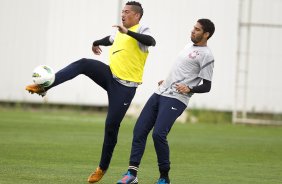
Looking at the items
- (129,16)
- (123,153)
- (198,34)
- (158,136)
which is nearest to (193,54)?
(198,34)

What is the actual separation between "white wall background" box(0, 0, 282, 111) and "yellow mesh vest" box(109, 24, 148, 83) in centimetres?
1736

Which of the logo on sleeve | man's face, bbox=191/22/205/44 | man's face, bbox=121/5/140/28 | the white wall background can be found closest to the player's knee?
the logo on sleeve

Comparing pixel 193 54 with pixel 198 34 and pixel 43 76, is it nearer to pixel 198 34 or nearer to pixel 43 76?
pixel 198 34

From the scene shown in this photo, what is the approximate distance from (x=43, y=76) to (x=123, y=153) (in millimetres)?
5947

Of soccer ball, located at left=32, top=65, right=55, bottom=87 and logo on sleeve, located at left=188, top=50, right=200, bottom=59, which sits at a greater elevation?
logo on sleeve, located at left=188, top=50, right=200, bottom=59

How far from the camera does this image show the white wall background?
2889 centimetres

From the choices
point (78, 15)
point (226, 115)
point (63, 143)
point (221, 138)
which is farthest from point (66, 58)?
point (63, 143)

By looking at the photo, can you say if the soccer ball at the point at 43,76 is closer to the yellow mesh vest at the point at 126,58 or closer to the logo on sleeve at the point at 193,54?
the yellow mesh vest at the point at 126,58

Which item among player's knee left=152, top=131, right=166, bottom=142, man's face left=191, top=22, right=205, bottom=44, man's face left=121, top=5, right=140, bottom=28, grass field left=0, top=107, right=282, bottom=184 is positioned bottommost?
grass field left=0, top=107, right=282, bottom=184

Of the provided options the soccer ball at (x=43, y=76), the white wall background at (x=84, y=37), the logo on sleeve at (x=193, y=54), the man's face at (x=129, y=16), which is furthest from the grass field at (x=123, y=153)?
the white wall background at (x=84, y=37)

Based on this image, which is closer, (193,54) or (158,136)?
(158,136)

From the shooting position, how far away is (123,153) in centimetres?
1616

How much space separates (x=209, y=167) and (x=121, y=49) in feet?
11.7

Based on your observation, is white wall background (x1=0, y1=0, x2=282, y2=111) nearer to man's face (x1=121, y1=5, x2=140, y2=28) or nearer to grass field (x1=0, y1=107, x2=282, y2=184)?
grass field (x1=0, y1=107, x2=282, y2=184)
